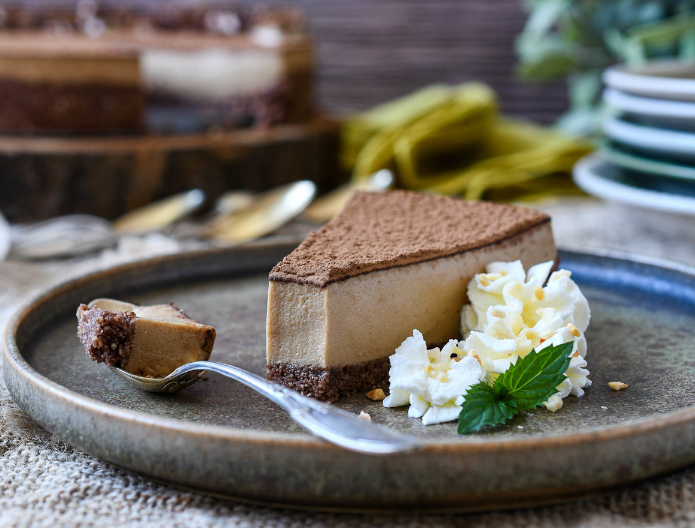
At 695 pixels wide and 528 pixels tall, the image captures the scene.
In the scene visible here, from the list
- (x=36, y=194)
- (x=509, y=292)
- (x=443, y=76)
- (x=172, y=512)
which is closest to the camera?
(x=172, y=512)

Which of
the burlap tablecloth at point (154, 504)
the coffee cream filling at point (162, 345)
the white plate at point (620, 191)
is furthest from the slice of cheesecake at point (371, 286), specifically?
the white plate at point (620, 191)

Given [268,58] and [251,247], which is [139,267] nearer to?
[251,247]

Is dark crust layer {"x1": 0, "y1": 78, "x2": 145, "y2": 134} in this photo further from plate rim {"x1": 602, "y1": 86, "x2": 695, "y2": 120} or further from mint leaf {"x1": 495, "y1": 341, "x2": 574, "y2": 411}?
mint leaf {"x1": 495, "y1": 341, "x2": 574, "y2": 411}

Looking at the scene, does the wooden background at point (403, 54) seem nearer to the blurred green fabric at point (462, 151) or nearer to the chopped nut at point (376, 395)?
the blurred green fabric at point (462, 151)

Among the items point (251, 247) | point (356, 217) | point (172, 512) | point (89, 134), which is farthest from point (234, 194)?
point (172, 512)

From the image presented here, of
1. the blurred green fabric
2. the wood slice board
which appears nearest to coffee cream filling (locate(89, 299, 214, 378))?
the wood slice board

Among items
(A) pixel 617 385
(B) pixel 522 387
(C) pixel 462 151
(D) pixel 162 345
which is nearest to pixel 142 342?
(D) pixel 162 345
